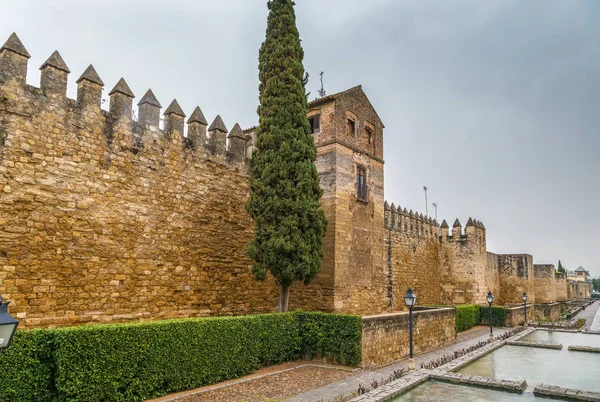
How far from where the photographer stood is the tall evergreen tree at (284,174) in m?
12.4

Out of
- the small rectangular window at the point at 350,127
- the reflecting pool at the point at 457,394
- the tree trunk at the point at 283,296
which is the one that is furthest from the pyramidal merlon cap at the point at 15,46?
the small rectangular window at the point at 350,127

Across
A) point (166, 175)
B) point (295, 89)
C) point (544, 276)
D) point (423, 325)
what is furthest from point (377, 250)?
point (544, 276)

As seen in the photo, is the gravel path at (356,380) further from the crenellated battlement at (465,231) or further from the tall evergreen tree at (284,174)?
the crenellated battlement at (465,231)

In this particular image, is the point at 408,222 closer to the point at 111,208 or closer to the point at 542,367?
the point at 542,367

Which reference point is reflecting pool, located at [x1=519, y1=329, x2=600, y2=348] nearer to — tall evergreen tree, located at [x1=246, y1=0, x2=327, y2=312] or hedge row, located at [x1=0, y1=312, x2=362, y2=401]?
hedge row, located at [x1=0, y1=312, x2=362, y2=401]

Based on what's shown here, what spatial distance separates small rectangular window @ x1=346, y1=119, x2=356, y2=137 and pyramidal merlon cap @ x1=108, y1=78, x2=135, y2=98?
793 cm

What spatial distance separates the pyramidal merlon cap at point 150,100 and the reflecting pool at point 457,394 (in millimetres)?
9320

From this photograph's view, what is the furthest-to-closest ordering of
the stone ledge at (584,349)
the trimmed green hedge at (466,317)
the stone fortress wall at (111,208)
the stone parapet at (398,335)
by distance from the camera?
the trimmed green hedge at (466,317), the stone ledge at (584,349), the stone parapet at (398,335), the stone fortress wall at (111,208)

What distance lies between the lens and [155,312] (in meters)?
11.1

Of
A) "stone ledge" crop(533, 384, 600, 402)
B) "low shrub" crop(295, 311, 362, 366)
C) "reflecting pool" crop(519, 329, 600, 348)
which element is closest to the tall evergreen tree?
"low shrub" crop(295, 311, 362, 366)

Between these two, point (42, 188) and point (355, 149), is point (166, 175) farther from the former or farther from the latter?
point (355, 149)

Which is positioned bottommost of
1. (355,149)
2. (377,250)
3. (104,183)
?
(377,250)

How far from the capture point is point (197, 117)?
13008 millimetres

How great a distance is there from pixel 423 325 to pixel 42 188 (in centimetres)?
1209
